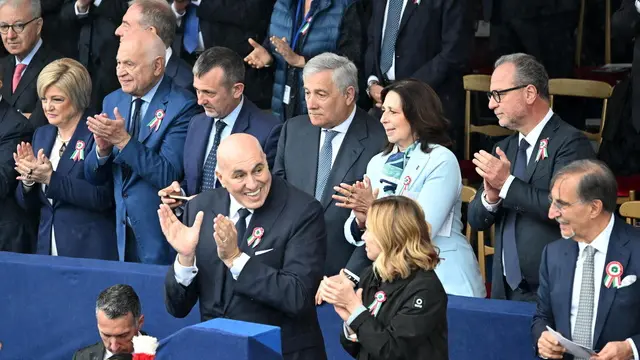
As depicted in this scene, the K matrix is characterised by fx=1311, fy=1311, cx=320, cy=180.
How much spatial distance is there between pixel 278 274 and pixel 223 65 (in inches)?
81.0

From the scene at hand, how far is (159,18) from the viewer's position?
8.47 meters

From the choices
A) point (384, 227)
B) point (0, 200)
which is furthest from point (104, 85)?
point (384, 227)

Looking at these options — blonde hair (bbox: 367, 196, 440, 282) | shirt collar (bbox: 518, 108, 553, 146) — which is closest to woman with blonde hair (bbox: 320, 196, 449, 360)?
blonde hair (bbox: 367, 196, 440, 282)

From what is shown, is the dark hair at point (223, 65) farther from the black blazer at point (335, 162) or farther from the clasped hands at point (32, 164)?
the clasped hands at point (32, 164)

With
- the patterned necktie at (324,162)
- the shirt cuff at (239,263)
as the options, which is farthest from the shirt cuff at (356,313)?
the patterned necktie at (324,162)

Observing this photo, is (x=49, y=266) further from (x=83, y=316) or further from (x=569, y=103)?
(x=569, y=103)

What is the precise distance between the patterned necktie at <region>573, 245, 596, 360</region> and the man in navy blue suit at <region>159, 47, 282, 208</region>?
2307 millimetres

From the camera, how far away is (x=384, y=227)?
16.8 feet

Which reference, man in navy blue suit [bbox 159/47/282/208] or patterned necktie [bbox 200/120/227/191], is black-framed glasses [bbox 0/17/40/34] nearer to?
man in navy blue suit [bbox 159/47/282/208]

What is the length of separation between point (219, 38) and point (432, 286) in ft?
15.1

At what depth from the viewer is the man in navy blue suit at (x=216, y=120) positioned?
737 centimetres

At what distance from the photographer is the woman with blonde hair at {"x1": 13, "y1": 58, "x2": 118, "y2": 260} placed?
773cm

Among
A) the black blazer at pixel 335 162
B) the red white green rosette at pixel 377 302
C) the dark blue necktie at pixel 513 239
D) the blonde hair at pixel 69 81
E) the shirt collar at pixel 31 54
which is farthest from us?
the shirt collar at pixel 31 54

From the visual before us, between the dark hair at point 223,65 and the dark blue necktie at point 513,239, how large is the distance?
178 cm
